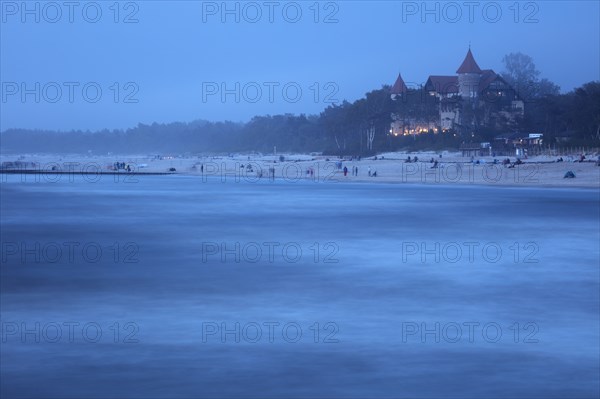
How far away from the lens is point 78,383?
6.99 m

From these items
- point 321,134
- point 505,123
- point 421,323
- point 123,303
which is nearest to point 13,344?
point 123,303

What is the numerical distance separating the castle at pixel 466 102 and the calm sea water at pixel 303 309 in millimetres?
45066

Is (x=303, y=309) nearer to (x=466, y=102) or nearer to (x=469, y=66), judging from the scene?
(x=466, y=102)

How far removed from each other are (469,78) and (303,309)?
2805 inches

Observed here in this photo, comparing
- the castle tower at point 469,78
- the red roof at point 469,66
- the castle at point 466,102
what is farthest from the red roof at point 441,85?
the red roof at point 469,66

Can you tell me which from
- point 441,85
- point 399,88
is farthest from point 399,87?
point 441,85

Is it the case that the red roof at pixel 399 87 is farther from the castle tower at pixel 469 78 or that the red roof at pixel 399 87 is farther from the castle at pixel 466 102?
the castle tower at pixel 469 78

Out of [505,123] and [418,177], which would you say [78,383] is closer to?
[418,177]

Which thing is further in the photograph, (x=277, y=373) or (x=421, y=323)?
(x=421, y=323)

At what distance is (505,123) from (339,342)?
59.9 meters

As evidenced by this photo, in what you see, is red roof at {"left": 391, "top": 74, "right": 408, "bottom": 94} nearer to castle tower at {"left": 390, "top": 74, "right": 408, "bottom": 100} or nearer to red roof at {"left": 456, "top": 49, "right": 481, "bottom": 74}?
castle tower at {"left": 390, "top": 74, "right": 408, "bottom": 100}

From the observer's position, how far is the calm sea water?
7.09 m

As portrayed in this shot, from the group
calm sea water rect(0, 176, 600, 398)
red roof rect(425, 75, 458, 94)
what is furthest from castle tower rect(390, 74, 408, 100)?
calm sea water rect(0, 176, 600, 398)

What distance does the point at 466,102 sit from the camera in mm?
70000
